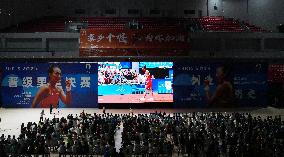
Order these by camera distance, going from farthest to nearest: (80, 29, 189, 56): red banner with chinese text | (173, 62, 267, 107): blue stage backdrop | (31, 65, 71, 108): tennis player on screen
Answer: (173, 62, 267, 107): blue stage backdrop, (31, 65, 71, 108): tennis player on screen, (80, 29, 189, 56): red banner with chinese text

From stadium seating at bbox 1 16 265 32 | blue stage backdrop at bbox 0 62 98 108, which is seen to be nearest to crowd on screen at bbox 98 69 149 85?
blue stage backdrop at bbox 0 62 98 108

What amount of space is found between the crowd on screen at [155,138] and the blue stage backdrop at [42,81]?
8.84 m

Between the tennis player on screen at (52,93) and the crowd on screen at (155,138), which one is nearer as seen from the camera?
the crowd on screen at (155,138)

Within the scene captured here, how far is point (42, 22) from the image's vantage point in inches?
1608

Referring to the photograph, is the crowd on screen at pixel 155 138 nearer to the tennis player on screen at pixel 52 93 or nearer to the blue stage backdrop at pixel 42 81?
the blue stage backdrop at pixel 42 81

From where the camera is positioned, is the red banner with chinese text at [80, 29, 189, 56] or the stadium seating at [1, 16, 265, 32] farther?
the stadium seating at [1, 16, 265, 32]

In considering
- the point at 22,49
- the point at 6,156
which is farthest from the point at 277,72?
the point at 6,156

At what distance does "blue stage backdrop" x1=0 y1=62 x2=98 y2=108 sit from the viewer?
33781 mm

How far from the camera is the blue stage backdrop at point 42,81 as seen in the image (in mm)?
33781

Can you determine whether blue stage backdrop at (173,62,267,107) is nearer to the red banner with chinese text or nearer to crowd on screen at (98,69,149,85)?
the red banner with chinese text

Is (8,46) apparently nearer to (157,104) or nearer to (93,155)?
(157,104)

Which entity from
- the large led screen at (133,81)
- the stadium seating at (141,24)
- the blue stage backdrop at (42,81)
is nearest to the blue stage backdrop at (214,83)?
the large led screen at (133,81)

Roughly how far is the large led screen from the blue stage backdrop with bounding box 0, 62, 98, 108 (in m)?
0.90

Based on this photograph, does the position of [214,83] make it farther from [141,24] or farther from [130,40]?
[141,24]
